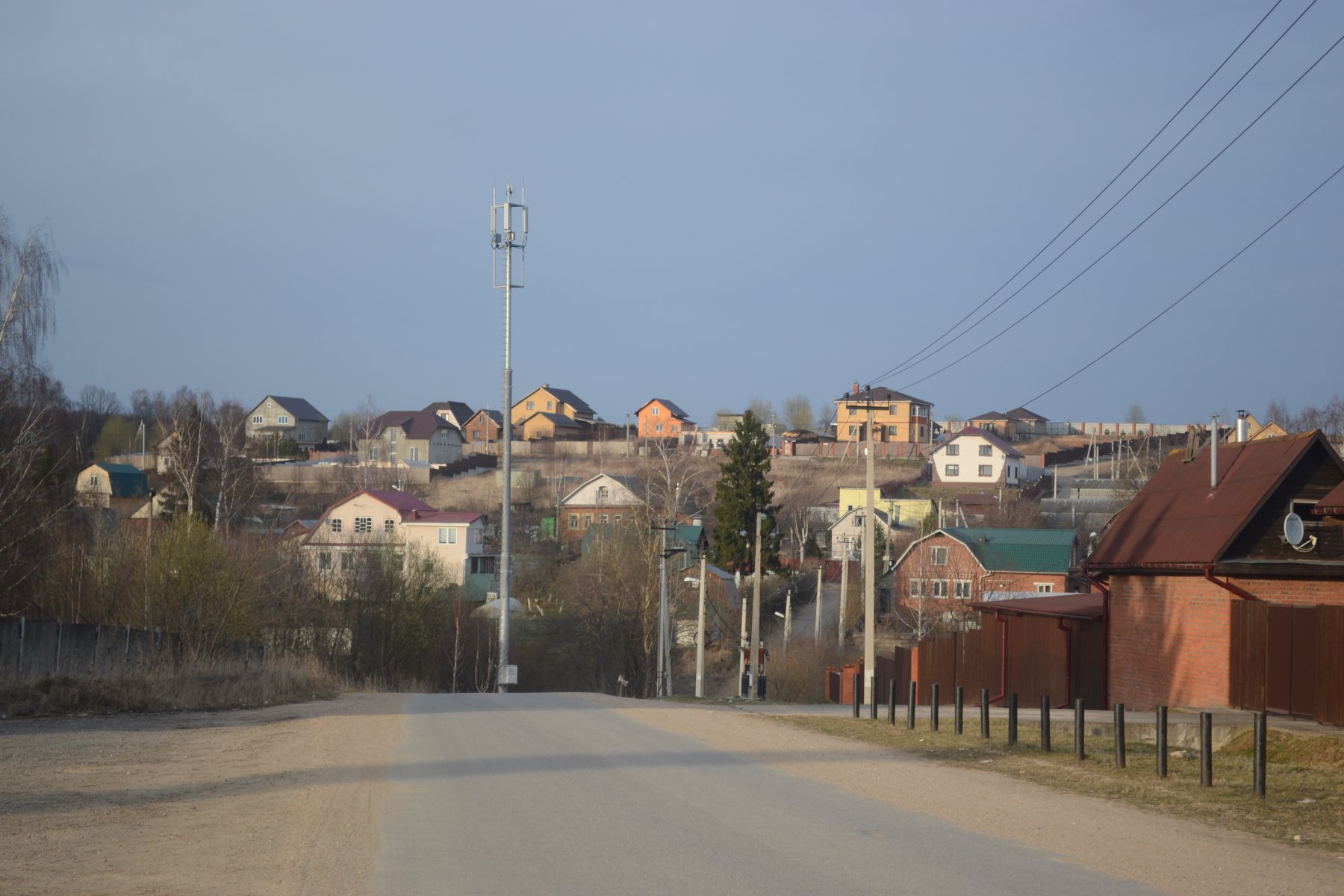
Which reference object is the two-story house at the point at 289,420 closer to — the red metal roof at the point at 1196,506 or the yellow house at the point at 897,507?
the yellow house at the point at 897,507

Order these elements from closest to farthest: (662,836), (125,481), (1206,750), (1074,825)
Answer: (662,836) < (1074,825) < (1206,750) < (125,481)

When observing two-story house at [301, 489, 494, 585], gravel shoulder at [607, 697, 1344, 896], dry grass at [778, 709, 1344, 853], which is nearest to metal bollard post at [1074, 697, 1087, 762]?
dry grass at [778, 709, 1344, 853]

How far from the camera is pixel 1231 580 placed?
76.7ft

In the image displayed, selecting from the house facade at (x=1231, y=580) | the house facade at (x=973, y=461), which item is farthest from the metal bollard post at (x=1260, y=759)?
the house facade at (x=973, y=461)

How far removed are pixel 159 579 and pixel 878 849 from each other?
1107 inches

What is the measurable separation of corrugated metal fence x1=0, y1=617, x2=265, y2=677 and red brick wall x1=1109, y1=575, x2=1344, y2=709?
21333 mm

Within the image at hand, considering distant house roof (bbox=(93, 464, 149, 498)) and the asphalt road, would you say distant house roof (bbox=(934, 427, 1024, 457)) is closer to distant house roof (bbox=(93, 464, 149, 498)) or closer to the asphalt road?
distant house roof (bbox=(93, 464, 149, 498))

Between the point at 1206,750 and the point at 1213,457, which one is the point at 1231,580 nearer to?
the point at 1213,457

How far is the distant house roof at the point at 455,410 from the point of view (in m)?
166

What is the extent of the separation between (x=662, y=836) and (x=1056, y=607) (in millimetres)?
24512

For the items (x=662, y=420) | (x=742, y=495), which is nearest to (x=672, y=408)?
(x=662, y=420)

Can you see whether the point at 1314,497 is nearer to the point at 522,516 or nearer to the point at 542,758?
the point at 542,758

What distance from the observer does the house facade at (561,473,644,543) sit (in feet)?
292

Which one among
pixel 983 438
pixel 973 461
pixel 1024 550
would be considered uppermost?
pixel 983 438
